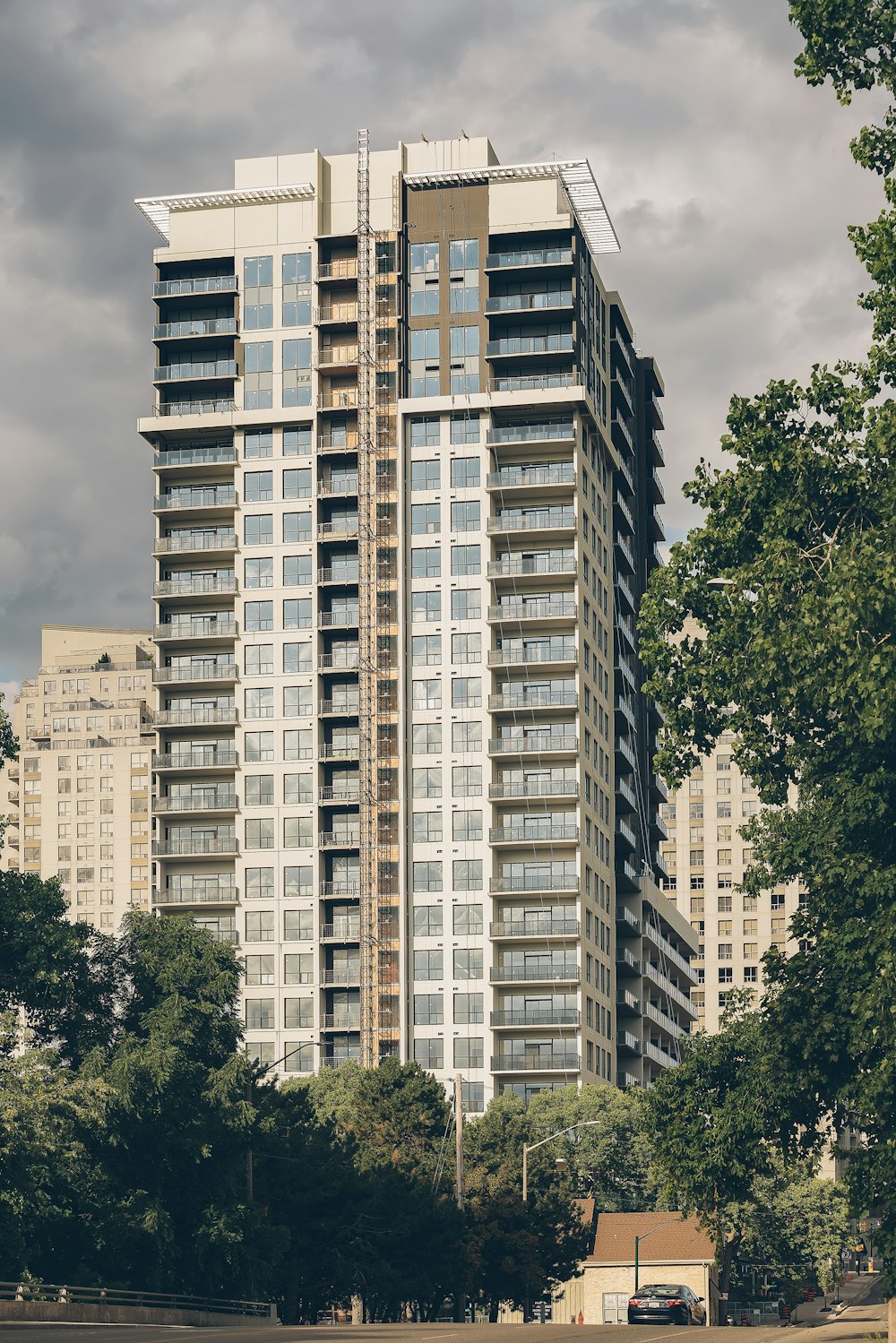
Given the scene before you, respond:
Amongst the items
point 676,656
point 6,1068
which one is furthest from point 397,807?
point 676,656

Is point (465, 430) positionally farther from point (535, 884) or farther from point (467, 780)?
point (535, 884)

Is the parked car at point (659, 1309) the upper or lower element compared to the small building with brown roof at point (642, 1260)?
upper

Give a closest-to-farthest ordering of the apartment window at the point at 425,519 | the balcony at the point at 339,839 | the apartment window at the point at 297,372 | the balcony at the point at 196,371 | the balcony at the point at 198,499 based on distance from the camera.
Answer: the balcony at the point at 339,839 → the apartment window at the point at 425,519 → the apartment window at the point at 297,372 → the balcony at the point at 198,499 → the balcony at the point at 196,371

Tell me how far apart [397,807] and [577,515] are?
800 inches

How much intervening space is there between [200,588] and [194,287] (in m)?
18.7

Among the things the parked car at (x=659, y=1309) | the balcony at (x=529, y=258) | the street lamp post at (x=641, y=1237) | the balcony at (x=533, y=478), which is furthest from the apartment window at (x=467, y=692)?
the parked car at (x=659, y=1309)

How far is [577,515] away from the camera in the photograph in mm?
121750

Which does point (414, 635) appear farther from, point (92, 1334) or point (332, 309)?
point (92, 1334)

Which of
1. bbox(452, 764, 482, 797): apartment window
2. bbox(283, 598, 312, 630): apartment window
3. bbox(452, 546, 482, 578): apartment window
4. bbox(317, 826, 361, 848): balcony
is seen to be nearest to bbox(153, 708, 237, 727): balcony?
bbox(283, 598, 312, 630): apartment window

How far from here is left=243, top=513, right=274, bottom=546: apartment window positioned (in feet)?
412

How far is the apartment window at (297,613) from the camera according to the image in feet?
407

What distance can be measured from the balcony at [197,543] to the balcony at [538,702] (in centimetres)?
1946

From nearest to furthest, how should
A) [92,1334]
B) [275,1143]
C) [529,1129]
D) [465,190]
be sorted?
[92,1334]
[275,1143]
[529,1129]
[465,190]

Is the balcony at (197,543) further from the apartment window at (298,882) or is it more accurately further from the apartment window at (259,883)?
the apartment window at (298,882)
